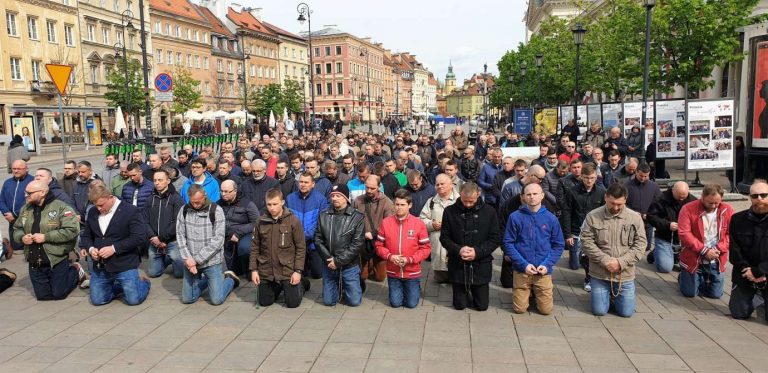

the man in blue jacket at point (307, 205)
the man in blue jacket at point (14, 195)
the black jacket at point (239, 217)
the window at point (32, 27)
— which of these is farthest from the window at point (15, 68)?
the man in blue jacket at point (307, 205)

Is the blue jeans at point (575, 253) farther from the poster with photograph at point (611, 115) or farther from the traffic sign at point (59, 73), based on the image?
the poster with photograph at point (611, 115)

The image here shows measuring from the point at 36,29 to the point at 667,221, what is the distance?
50.5 metres

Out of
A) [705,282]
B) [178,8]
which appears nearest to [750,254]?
[705,282]

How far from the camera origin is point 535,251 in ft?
22.1

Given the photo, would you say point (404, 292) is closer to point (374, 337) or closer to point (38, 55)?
point (374, 337)

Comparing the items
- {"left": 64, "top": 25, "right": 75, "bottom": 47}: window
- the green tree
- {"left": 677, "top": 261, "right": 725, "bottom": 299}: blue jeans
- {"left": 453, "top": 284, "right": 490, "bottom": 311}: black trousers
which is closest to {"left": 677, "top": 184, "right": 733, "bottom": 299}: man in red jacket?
{"left": 677, "top": 261, "right": 725, "bottom": 299}: blue jeans

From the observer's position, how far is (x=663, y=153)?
51.8 feet

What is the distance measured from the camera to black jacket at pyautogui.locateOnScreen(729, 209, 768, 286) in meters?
6.39

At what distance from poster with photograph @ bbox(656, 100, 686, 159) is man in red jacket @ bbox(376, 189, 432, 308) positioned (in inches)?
446

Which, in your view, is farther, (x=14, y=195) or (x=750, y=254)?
(x=14, y=195)

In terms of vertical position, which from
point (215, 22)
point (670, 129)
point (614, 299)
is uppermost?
point (215, 22)

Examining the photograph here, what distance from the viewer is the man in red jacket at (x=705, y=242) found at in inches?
279

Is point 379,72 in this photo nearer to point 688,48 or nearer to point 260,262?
point 688,48

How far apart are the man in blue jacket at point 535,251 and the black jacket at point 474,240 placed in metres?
0.25
